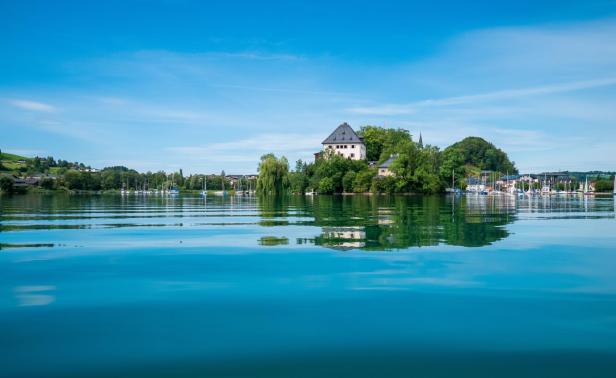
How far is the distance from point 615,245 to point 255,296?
17639mm

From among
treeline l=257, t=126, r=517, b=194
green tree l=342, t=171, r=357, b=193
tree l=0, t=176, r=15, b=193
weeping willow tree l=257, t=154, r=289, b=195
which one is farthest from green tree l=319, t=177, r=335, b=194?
tree l=0, t=176, r=15, b=193

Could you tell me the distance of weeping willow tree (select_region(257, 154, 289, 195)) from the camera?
135 meters

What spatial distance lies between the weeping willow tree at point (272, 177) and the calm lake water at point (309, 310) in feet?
369

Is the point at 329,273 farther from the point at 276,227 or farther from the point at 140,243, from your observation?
the point at 276,227

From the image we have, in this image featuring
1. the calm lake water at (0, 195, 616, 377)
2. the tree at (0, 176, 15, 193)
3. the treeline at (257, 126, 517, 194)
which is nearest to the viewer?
the calm lake water at (0, 195, 616, 377)

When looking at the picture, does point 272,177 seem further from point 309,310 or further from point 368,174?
point 309,310

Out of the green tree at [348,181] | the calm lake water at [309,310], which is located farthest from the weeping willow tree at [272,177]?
the calm lake water at [309,310]

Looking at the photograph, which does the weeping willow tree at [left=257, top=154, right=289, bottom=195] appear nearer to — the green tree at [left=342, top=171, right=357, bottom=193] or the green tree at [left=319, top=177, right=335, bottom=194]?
the green tree at [left=319, top=177, right=335, bottom=194]

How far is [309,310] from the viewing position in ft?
37.8

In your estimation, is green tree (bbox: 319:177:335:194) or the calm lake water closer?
the calm lake water

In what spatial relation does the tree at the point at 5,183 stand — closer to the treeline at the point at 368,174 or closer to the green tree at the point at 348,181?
the treeline at the point at 368,174

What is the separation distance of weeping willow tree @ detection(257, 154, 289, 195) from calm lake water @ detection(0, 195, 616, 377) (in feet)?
369

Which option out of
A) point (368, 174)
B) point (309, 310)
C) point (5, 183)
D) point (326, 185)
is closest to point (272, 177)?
point (326, 185)

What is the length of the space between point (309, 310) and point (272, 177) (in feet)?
405
